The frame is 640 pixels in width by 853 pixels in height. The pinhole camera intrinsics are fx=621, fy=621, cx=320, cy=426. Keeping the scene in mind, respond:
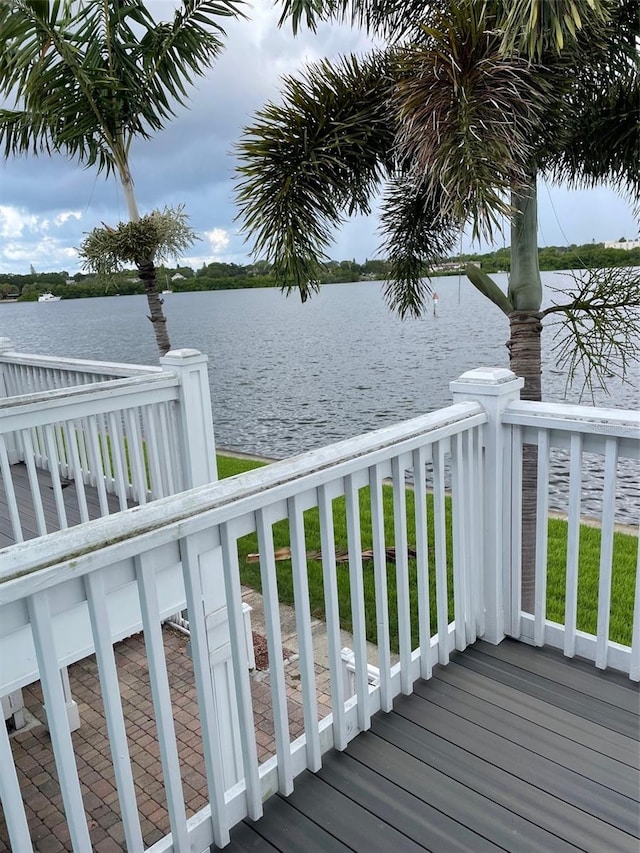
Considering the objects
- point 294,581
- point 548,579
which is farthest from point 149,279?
point 294,581

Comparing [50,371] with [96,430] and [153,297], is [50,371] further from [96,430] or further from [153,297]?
[153,297]

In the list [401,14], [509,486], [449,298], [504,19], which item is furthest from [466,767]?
[449,298]

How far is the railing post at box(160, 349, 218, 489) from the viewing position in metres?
3.38

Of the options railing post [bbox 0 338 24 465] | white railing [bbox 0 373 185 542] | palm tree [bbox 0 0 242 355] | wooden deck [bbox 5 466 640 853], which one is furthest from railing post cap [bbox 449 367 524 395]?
palm tree [bbox 0 0 242 355]

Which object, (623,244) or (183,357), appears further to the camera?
(623,244)

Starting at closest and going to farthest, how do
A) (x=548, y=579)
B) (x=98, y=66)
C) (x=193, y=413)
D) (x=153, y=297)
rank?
(x=193, y=413), (x=548, y=579), (x=98, y=66), (x=153, y=297)

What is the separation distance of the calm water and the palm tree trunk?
151 centimetres

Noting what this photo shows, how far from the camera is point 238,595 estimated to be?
4.87ft

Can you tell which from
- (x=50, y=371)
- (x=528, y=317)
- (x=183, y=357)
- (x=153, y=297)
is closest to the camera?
(x=183, y=357)

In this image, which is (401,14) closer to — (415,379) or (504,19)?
(504,19)

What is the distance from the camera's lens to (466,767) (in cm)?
174

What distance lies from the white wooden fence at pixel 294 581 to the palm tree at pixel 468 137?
196 centimetres

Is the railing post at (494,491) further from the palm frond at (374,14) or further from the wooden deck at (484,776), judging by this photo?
the palm frond at (374,14)

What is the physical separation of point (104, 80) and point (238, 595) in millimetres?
5888
